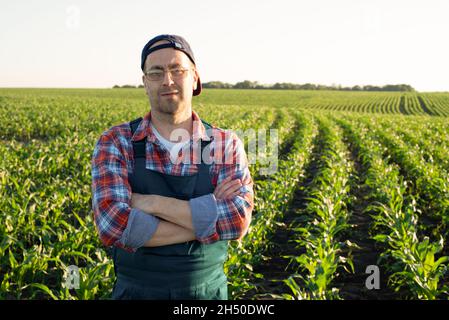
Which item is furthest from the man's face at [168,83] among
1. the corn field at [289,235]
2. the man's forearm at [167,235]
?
the corn field at [289,235]

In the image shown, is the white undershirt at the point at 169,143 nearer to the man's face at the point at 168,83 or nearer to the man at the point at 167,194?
the man at the point at 167,194

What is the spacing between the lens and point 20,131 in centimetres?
1802

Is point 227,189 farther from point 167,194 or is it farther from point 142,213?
point 142,213

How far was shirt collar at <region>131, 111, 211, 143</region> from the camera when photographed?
2113 millimetres

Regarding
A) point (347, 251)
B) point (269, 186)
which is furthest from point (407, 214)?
point (269, 186)

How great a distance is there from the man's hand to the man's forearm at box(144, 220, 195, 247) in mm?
255

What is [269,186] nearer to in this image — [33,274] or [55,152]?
[33,274]

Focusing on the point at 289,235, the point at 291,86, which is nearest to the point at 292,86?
the point at 291,86

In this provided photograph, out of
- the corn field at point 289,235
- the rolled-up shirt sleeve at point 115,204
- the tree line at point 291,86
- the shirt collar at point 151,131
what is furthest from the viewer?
the tree line at point 291,86

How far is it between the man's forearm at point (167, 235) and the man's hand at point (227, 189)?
0.84 ft

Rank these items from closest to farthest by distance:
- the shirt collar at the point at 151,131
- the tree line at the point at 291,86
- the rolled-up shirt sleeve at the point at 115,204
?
1. the rolled-up shirt sleeve at the point at 115,204
2. the shirt collar at the point at 151,131
3. the tree line at the point at 291,86

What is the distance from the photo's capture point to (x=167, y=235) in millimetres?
2010

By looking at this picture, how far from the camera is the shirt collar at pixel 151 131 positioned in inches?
83.2
